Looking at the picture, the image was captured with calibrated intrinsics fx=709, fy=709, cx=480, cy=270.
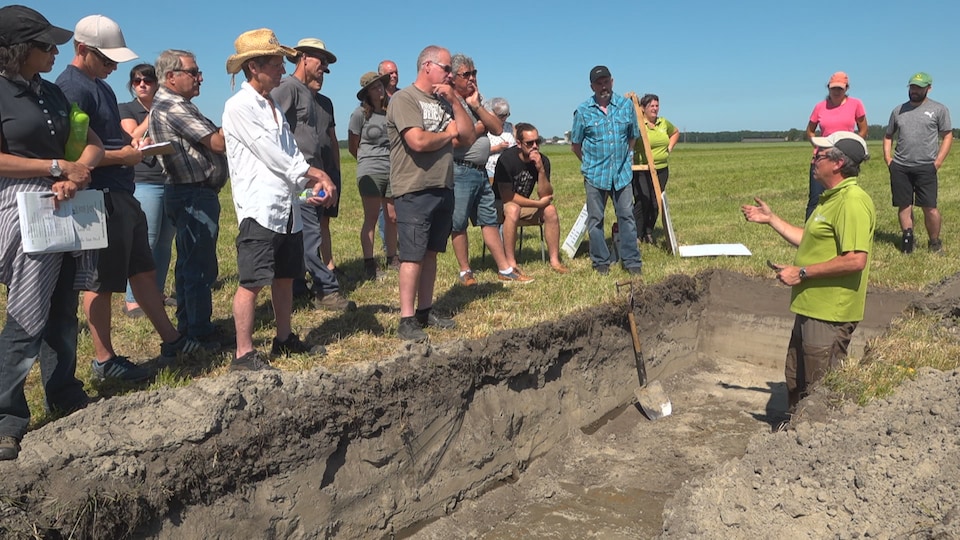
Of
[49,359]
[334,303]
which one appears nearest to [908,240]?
[334,303]

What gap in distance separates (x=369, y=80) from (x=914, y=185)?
674 cm

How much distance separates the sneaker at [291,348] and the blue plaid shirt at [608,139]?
400 centimetres

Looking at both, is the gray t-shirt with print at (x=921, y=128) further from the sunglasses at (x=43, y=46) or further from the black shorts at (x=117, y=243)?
the sunglasses at (x=43, y=46)

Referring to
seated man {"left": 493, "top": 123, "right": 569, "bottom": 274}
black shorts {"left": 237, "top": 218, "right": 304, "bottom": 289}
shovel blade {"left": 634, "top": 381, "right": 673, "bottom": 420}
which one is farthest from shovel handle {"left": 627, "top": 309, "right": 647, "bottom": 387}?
black shorts {"left": 237, "top": 218, "right": 304, "bottom": 289}

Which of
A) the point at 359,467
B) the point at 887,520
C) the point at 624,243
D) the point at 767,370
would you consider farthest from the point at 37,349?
the point at 767,370

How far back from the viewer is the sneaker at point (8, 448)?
3.30 metres

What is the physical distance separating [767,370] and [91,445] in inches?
252

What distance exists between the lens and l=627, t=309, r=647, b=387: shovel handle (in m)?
6.72

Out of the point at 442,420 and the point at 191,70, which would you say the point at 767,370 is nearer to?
the point at 442,420

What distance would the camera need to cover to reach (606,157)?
7805 mm

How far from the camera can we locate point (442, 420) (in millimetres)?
4969

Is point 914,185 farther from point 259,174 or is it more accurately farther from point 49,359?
point 49,359

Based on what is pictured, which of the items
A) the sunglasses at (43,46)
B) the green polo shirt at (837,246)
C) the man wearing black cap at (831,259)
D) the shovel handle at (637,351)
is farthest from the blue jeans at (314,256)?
the green polo shirt at (837,246)

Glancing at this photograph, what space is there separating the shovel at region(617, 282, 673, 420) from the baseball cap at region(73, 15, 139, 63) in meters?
4.42
